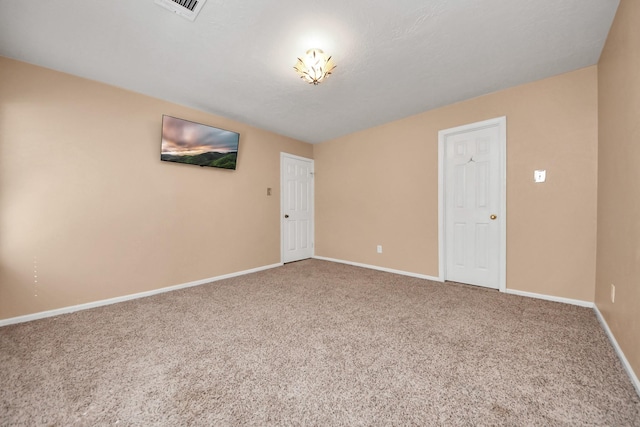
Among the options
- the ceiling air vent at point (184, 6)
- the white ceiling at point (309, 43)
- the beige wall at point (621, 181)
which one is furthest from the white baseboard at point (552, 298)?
the ceiling air vent at point (184, 6)

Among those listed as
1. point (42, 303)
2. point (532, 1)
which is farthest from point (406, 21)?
point (42, 303)

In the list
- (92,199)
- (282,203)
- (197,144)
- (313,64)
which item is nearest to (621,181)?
(313,64)

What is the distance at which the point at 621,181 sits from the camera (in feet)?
5.53

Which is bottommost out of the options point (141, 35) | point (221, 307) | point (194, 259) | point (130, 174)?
point (221, 307)

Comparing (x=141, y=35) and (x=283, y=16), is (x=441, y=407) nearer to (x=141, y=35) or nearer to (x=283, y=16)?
(x=283, y=16)

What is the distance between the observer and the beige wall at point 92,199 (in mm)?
2213

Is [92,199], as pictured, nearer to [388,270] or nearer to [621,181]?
[388,270]

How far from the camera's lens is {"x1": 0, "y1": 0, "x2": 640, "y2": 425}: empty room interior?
4.54 feet

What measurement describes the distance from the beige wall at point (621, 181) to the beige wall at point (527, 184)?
218 mm

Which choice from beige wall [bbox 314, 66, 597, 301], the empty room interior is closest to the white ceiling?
the empty room interior

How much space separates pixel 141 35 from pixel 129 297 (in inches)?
107

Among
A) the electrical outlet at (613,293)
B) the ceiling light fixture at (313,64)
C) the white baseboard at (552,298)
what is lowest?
the white baseboard at (552,298)

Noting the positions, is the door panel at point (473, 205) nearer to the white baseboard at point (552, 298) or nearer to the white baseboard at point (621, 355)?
the white baseboard at point (552, 298)

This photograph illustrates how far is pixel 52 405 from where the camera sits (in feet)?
4.14
